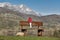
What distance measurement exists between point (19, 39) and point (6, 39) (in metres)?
1.15

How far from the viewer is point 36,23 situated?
27.6 meters

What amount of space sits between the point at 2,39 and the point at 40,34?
7.48 metres

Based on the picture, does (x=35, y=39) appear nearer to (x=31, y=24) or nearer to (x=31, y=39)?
(x=31, y=39)

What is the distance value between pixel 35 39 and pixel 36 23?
6838 mm

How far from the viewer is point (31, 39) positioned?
67.8ft

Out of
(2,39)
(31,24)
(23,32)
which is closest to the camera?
(2,39)

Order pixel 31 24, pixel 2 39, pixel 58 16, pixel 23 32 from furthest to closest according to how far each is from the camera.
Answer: pixel 58 16 → pixel 31 24 → pixel 23 32 → pixel 2 39

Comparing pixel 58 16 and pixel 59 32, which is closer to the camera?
pixel 59 32

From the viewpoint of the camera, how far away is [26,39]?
67.2 ft

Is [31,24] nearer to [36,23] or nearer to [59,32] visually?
[36,23]

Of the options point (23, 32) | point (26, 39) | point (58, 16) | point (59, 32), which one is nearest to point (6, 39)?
point (26, 39)

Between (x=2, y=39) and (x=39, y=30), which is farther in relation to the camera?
(x=39, y=30)

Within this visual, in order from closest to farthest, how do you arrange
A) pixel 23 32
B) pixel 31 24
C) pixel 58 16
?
pixel 23 32 → pixel 31 24 → pixel 58 16

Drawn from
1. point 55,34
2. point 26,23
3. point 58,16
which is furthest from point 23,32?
point 58,16
